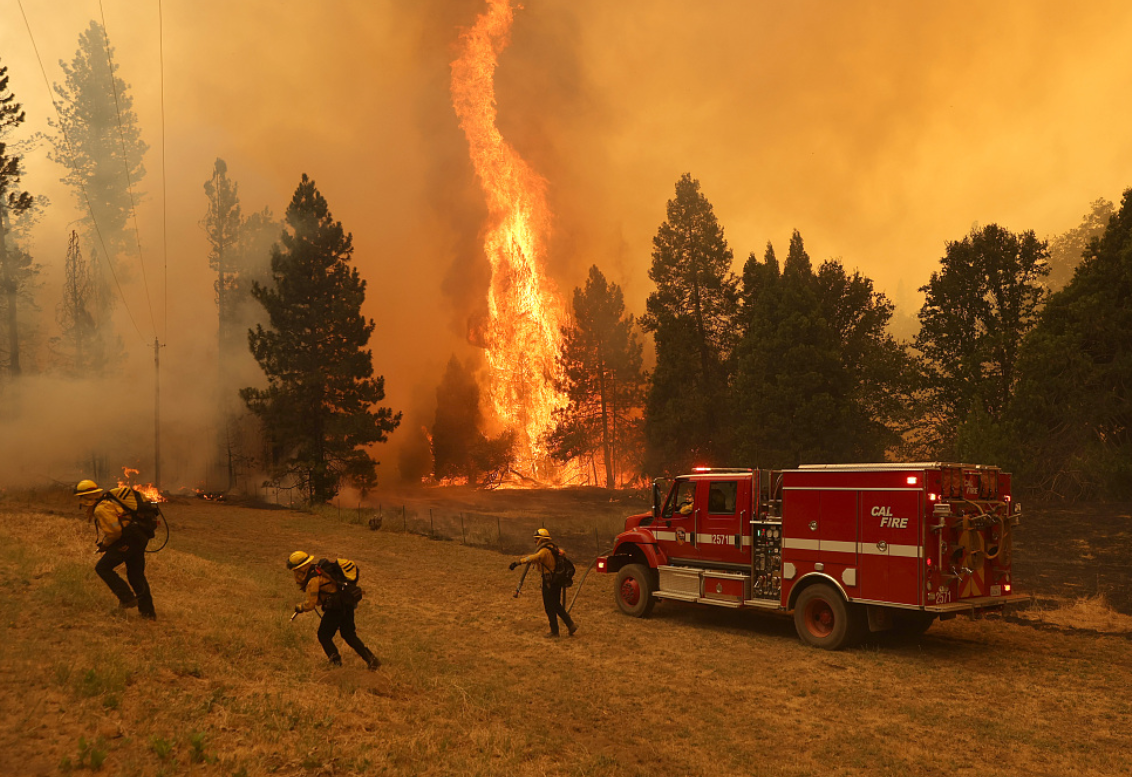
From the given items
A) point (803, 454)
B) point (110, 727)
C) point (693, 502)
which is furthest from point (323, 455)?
point (110, 727)

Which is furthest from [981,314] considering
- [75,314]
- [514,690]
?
[75,314]

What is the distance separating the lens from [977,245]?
33250mm

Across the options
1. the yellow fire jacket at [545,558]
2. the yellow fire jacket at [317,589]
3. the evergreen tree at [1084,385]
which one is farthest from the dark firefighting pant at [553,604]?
the evergreen tree at [1084,385]

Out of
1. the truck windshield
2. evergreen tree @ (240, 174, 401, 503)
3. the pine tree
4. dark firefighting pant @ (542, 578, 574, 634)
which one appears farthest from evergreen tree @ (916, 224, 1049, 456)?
the pine tree

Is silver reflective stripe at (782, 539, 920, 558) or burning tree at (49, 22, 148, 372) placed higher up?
burning tree at (49, 22, 148, 372)

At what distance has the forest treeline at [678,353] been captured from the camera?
29703 mm

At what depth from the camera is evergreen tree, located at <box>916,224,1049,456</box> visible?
107 ft

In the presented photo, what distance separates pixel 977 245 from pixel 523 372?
39.0 m

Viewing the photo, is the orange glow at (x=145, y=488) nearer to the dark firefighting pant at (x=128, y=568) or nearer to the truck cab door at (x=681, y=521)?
the dark firefighting pant at (x=128, y=568)

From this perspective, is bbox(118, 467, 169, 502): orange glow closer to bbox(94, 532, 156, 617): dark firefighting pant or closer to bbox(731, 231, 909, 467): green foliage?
bbox(94, 532, 156, 617): dark firefighting pant

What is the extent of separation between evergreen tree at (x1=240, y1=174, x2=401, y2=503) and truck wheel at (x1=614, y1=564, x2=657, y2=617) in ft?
81.6

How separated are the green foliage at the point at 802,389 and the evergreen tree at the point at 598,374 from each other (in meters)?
15.4

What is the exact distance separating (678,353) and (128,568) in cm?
4037

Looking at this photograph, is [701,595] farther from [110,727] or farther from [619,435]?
[619,435]
